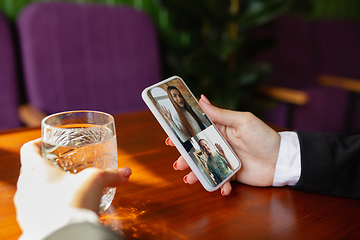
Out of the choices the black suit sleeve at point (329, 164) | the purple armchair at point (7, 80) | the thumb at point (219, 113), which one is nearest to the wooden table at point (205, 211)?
the black suit sleeve at point (329, 164)

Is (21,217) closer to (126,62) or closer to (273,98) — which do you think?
(126,62)

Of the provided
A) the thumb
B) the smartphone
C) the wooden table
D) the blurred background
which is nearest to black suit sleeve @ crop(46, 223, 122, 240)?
the wooden table

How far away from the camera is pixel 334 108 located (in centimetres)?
206

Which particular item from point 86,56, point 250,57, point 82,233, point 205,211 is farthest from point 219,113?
point 250,57

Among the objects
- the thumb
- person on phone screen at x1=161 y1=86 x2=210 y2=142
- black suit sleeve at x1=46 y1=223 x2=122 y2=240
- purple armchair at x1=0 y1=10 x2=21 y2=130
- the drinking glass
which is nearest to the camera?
black suit sleeve at x1=46 y1=223 x2=122 y2=240

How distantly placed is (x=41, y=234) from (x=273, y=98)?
67.9 inches

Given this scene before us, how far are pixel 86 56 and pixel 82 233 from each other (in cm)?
141

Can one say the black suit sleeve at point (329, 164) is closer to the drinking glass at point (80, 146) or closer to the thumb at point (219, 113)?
the thumb at point (219, 113)

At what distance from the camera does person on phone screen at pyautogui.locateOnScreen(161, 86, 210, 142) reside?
486 mm

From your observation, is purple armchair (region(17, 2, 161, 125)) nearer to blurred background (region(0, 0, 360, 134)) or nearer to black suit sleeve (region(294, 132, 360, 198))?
blurred background (region(0, 0, 360, 134))

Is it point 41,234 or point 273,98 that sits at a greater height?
point 41,234

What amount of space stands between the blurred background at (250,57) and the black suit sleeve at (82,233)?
1156 millimetres

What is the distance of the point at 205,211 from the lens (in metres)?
0.44

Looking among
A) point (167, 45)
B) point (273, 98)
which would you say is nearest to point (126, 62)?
point (167, 45)
